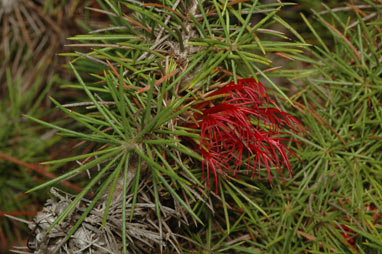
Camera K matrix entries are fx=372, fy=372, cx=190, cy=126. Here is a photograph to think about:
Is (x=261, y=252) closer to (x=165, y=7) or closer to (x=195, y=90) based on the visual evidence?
(x=195, y=90)

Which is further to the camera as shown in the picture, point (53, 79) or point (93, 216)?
point (53, 79)

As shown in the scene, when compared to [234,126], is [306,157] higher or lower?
lower

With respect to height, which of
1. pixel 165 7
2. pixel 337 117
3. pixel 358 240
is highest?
pixel 165 7

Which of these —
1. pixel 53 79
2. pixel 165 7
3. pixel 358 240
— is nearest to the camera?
pixel 165 7

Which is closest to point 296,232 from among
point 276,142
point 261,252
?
point 261,252

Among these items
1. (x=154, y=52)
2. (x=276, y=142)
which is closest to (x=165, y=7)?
(x=154, y=52)

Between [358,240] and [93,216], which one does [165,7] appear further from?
[358,240]

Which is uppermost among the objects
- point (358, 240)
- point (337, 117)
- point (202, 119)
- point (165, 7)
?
point (165, 7)

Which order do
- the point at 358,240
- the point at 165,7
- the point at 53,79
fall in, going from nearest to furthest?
the point at 165,7 < the point at 358,240 < the point at 53,79

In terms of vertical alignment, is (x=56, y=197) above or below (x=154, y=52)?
below
